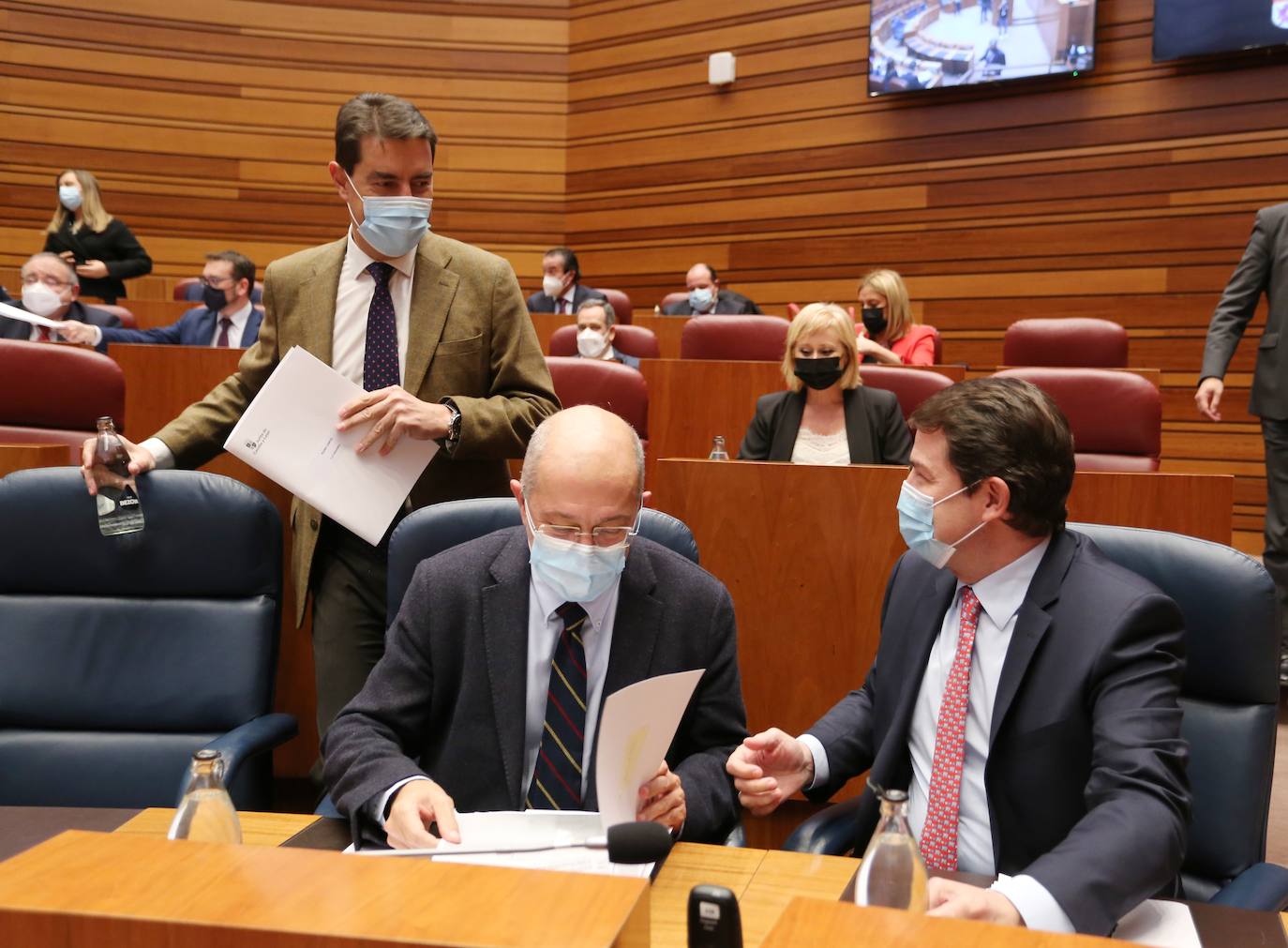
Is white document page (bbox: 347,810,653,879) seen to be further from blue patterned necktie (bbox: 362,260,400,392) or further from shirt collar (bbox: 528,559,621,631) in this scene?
blue patterned necktie (bbox: 362,260,400,392)

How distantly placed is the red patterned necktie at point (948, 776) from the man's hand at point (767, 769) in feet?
0.52

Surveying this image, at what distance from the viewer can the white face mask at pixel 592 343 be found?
5.14m

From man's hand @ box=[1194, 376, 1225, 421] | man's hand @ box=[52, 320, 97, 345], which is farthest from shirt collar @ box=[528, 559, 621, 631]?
man's hand @ box=[52, 320, 97, 345]

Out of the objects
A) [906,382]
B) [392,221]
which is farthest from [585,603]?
[906,382]

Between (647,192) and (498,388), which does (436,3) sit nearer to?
(647,192)

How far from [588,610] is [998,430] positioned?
559 mm

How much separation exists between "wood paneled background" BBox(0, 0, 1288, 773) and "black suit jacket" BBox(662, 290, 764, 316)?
21.7 inches

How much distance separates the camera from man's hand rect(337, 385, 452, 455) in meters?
1.91

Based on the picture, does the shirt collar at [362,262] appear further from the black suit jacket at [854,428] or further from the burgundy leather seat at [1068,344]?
the burgundy leather seat at [1068,344]

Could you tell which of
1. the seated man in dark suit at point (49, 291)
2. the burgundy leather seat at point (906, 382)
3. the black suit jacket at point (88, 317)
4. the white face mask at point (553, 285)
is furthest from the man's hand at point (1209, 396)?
the seated man in dark suit at point (49, 291)

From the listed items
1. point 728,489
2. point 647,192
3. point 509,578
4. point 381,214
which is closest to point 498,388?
point 381,214

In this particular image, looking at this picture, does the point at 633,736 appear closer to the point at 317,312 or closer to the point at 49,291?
the point at 317,312

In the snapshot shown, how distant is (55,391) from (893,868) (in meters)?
2.60

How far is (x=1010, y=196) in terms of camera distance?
Answer: 6340mm
